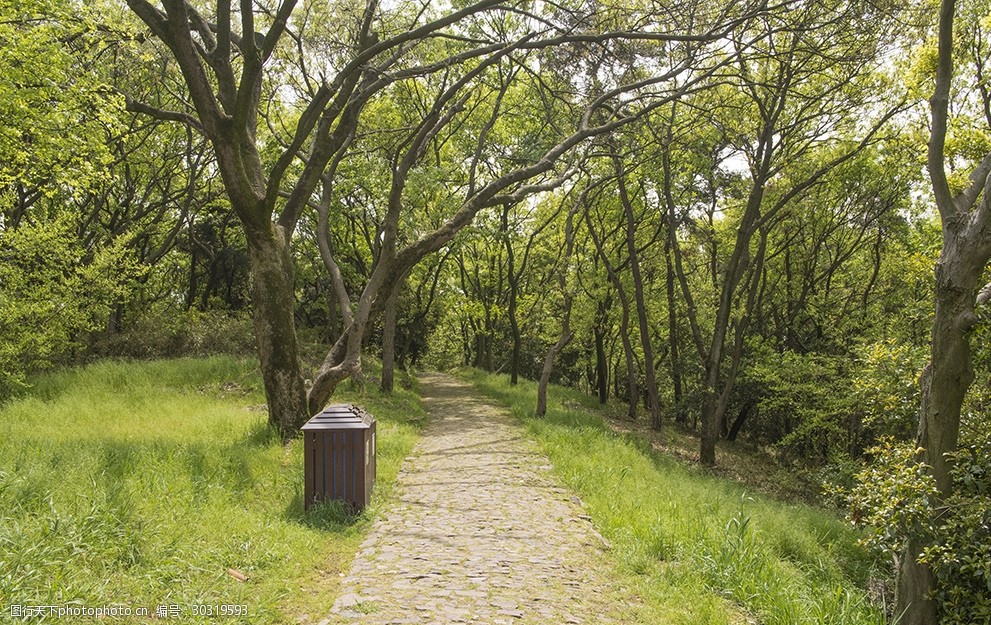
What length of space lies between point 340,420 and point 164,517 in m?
2.04

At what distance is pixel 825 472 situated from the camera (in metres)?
11.9

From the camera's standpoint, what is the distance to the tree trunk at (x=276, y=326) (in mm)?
9031

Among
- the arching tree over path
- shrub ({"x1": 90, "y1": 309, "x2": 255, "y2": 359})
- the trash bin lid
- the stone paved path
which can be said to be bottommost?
the stone paved path

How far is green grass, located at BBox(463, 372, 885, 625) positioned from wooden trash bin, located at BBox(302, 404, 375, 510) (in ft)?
9.67

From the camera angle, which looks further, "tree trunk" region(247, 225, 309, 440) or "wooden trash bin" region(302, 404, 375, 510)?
"tree trunk" region(247, 225, 309, 440)

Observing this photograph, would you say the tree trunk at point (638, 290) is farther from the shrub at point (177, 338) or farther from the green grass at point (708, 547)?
the shrub at point (177, 338)

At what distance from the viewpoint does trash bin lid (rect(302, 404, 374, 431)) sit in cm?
643

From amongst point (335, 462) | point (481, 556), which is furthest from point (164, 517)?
point (481, 556)

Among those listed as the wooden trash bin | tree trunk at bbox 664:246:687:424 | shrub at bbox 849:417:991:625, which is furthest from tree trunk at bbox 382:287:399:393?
shrub at bbox 849:417:991:625

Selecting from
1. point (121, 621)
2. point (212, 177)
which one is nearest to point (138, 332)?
point (212, 177)

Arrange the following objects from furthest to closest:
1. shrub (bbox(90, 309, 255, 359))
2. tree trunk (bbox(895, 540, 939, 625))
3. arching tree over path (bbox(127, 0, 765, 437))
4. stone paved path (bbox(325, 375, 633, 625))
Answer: shrub (bbox(90, 309, 255, 359)) < arching tree over path (bbox(127, 0, 765, 437)) < tree trunk (bbox(895, 540, 939, 625)) < stone paved path (bbox(325, 375, 633, 625))

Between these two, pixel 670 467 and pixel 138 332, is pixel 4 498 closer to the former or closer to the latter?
pixel 670 467

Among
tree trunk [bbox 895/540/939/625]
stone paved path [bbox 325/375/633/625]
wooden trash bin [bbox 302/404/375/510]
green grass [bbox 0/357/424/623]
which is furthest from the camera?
wooden trash bin [bbox 302/404/375/510]

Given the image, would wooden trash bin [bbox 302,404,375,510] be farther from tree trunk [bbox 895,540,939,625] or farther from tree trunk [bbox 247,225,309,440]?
tree trunk [bbox 895,540,939,625]
